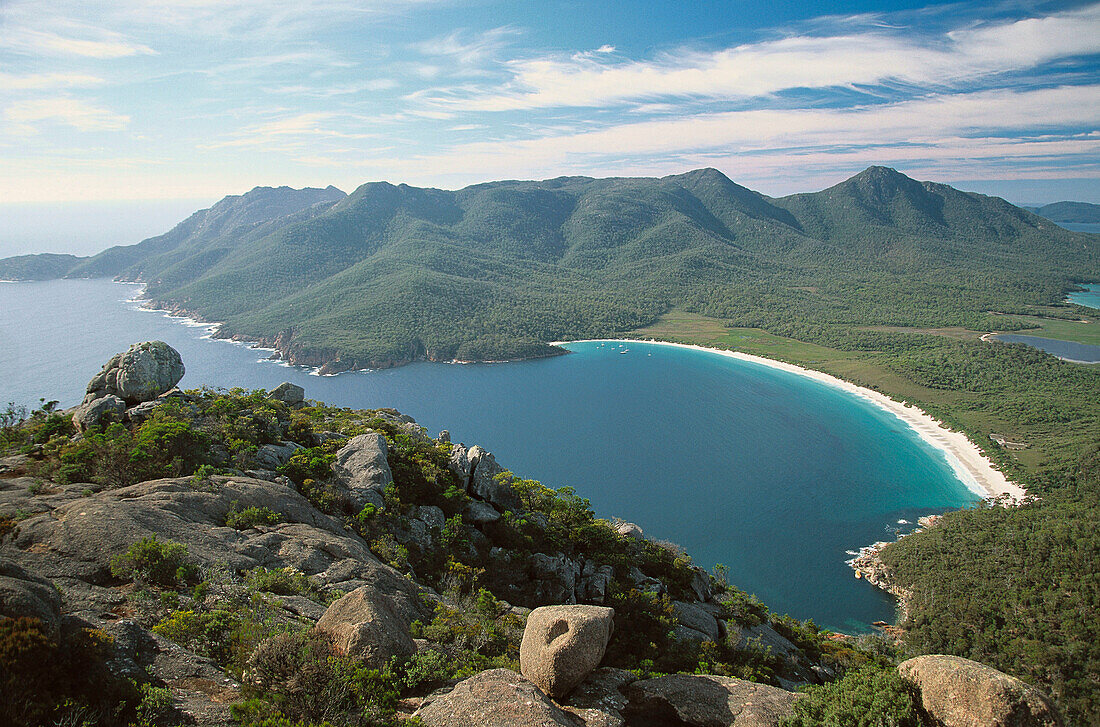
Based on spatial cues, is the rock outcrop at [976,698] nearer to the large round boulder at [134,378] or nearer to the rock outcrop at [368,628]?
the rock outcrop at [368,628]

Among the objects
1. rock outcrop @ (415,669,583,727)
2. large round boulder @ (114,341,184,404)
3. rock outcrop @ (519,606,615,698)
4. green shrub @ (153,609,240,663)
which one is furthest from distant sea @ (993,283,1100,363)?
large round boulder @ (114,341,184,404)

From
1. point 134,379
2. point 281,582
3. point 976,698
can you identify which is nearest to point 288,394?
point 134,379

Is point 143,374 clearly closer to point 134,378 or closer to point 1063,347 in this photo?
point 134,378

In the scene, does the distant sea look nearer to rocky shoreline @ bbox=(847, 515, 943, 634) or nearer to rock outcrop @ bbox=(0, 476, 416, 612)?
rocky shoreline @ bbox=(847, 515, 943, 634)

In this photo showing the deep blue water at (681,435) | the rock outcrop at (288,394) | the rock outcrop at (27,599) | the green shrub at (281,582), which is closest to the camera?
the rock outcrop at (27,599)

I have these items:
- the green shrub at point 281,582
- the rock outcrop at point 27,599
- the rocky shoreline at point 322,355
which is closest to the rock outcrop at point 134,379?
the green shrub at point 281,582

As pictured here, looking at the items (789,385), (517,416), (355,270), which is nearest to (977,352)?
(789,385)

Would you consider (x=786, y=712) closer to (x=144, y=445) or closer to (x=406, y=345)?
(x=144, y=445)
